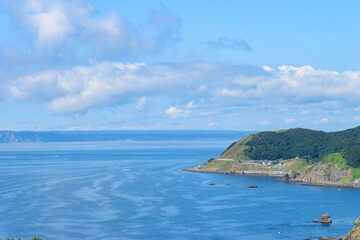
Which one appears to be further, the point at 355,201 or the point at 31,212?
the point at 355,201

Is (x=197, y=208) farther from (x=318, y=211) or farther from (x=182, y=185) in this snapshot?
(x=182, y=185)

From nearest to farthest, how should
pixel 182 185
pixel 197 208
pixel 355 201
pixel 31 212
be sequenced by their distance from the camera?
pixel 31 212 < pixel 197 208 < pixel 355 201 < pixel 182 185

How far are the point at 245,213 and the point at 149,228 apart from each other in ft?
106

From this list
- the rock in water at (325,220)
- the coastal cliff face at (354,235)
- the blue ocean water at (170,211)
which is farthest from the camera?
the rock in water at (325,220)

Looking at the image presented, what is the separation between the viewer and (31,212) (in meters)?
135

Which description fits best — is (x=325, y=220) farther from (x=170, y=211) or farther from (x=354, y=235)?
(x=170, y=211)

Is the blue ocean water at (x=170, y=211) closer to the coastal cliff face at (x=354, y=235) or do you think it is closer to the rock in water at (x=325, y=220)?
the rock in water at (x=325, y=220)

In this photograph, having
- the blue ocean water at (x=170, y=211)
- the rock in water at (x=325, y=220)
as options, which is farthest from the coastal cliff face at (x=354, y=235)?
the rock in water at (x=325, y=220)

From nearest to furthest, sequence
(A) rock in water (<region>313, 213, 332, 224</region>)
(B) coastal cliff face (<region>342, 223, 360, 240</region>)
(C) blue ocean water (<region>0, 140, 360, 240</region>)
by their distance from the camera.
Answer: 1. (B) coastal cliff face (<region>342, 223, 360, 240</region>)
2. (C) blue ocean water (<region>0, 140, 360, 240</region>)
3. (A) rock in water (<region>313, 213, 332, 224</region>)

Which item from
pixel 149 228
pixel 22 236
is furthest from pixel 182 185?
pixel 22 236

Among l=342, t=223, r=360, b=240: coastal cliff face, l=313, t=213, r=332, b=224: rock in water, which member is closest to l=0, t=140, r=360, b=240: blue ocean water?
l=313, t=213, r=332, b=224: rock in water

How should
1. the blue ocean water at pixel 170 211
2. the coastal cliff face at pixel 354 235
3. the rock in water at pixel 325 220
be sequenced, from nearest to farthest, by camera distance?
the coastal cliff face at pixel 354 235
the blue ocean water at pixel 170 211
the rock in water at pixel 325 220

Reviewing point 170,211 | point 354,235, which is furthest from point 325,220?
point 170,211

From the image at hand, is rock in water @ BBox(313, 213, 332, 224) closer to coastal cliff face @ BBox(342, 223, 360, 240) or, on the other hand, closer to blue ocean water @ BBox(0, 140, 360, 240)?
blue ocean water @ BBox(0, 140, 360, 240)
